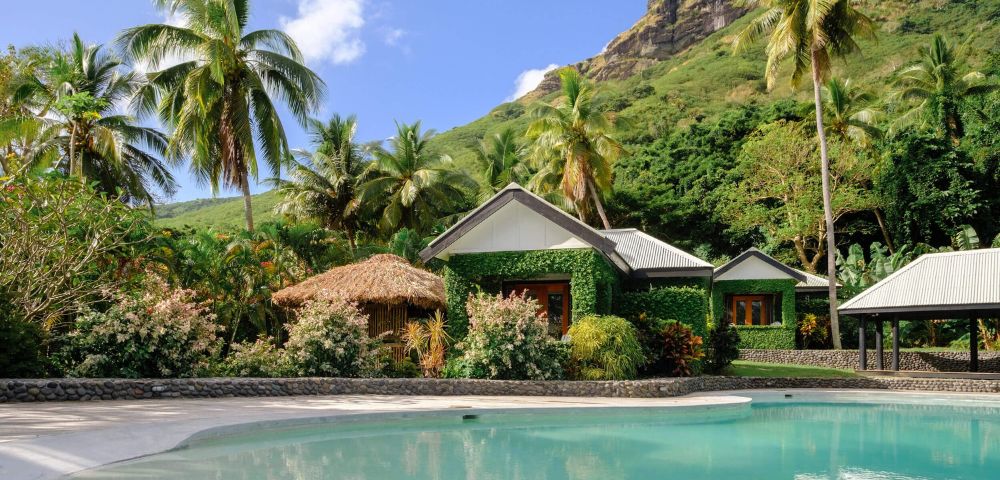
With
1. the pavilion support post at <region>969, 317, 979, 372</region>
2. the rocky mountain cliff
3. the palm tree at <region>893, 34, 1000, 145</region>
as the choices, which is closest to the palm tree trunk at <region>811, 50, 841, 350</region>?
the pavilion support post at <region>969, 317, 979, 372</region>

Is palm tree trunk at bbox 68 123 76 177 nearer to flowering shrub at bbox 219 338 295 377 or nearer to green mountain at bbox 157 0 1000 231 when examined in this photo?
flowering shrub at bbox 219 338 295 377

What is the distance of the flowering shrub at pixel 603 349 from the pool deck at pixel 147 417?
3.56ft

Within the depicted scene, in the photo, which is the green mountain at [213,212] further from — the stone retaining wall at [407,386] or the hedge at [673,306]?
the stone retaining wall at [407,386]

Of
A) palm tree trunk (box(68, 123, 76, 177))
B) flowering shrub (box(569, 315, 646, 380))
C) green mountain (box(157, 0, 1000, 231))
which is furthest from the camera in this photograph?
green mountain (box(157, 0, 1000, 231))

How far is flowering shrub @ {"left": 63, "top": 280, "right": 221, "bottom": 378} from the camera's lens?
13.2 m

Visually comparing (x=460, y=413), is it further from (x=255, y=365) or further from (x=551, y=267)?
(x=551, y=267)

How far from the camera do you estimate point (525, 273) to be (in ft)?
58.0

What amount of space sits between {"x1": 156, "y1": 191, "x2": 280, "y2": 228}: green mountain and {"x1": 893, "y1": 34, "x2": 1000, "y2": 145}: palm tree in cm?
3963

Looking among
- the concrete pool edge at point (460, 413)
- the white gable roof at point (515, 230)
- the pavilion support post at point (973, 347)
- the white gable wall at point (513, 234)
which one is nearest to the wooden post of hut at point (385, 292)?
the white gable roof at point (515, 230)

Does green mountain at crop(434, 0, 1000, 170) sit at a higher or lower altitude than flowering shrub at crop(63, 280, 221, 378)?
higher

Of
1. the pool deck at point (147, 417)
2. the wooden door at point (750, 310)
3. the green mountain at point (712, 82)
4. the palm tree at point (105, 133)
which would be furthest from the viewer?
the green mountain at point (712, 82)

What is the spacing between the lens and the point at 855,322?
28188 mm

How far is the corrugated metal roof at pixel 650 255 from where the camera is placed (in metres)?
20.9

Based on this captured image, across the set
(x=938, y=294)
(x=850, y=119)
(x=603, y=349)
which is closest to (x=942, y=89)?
(x=850, y=119)
